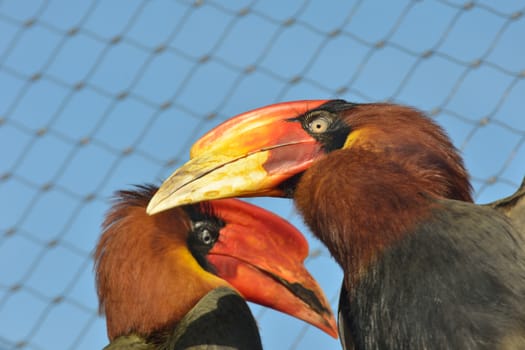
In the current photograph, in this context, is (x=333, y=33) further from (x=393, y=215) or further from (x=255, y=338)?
(x=393, y=215)

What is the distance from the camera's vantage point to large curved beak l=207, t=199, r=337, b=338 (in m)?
3.42

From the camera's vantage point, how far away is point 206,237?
3.47m

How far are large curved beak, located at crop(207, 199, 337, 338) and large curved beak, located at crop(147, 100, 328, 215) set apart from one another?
2.23ft

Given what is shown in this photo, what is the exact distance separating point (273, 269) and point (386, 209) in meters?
0.97

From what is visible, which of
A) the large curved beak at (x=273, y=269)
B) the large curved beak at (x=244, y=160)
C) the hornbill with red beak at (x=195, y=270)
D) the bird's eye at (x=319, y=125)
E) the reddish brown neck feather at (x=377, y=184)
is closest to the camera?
the reddish brown neck feather at (x=377, y=184)

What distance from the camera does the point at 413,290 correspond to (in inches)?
94.7

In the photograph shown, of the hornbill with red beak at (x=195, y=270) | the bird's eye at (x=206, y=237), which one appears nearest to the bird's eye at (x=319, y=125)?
the hornbill with red beak at (x=195, y=270)

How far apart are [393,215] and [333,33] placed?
101 inches

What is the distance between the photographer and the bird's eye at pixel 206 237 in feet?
11.4

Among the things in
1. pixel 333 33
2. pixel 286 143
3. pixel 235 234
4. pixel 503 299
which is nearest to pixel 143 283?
pixel 235 234

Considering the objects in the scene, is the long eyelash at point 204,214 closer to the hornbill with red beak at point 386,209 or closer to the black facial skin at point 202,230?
the black facial skin at point 202,230

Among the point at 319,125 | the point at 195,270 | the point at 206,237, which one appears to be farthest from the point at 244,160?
the point at 206,237

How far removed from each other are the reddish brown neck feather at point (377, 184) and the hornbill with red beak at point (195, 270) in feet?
1.78

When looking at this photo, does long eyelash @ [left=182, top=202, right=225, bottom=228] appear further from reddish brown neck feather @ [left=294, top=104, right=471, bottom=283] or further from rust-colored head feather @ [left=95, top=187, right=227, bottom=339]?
reddish brown neck feather @ [left=294, top=104, right=471, bottom=283]
